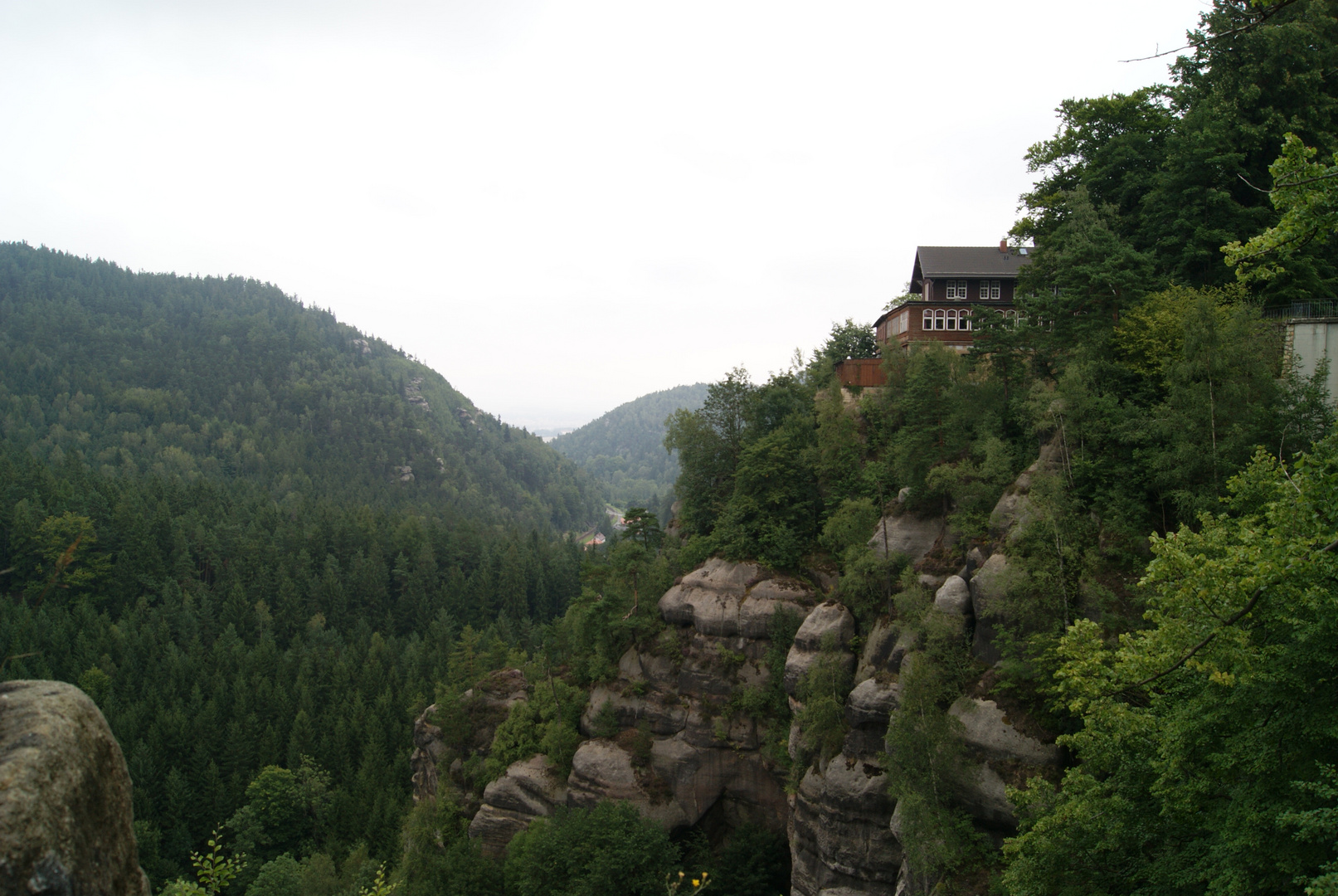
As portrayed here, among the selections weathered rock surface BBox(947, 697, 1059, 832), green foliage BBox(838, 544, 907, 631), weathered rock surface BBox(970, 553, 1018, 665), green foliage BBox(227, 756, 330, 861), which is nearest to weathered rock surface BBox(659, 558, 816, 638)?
green foliage BBox(838, 544, 907, 631)

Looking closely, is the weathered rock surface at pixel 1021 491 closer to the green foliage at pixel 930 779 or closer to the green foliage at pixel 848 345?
the green foliage at pixel 930 779

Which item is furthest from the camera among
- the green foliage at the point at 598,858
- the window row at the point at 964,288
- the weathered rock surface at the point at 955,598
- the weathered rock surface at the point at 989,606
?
the window row at the point at 964,288

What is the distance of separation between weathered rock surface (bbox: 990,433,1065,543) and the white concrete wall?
878cm

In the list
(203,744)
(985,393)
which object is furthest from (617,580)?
(203,744)

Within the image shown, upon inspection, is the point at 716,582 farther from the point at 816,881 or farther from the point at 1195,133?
the point at 1195,133

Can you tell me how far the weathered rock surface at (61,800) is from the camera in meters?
4.38

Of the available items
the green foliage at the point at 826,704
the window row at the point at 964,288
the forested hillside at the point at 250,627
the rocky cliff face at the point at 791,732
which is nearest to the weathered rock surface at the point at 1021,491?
the rocky cliff face at the point at 791,732

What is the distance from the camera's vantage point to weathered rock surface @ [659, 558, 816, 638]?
43.4 meters

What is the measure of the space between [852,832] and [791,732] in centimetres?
659

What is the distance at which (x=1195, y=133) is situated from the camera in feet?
109

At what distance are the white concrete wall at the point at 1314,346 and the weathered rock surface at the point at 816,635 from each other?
71.1 ft

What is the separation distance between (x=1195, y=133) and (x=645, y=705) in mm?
42312

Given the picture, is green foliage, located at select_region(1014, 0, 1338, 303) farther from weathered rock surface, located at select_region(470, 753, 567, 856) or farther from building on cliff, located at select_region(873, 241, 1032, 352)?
weathered rock surface, located at select_region(470, 753, 567, 856)

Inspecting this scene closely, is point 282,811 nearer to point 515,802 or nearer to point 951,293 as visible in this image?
point 515,802
